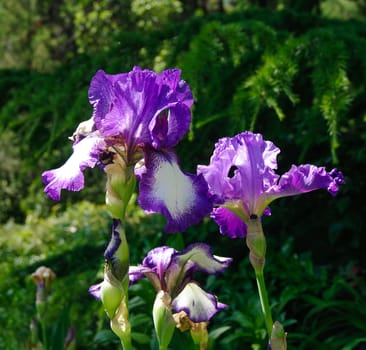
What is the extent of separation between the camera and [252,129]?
5.85 feet

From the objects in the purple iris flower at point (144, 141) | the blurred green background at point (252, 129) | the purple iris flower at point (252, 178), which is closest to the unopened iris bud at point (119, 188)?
the purple iris flower at point (144, 141)

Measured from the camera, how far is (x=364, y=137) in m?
3.19

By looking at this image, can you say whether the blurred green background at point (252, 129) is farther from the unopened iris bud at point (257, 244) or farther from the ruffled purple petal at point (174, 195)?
the ruffled purple petal at point (174, 195)

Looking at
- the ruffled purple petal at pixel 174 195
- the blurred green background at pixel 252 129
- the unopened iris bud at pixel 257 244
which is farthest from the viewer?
the blurred green background at pixel 252 129

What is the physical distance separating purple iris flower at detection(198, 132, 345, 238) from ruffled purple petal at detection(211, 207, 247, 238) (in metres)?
0.04

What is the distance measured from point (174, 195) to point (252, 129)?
3.28ft

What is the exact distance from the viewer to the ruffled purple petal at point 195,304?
919mm

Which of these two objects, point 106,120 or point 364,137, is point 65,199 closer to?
point 364,137

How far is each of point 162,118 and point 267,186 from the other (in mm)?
202

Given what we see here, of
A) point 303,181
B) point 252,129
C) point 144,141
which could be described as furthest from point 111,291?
point 252,129

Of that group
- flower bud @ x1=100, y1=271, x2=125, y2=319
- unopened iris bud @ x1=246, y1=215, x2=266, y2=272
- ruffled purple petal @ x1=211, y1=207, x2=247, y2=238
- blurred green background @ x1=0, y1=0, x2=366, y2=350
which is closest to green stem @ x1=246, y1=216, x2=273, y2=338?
unopened iris bud @ x1=246, y1=215, x2=266, y2=272

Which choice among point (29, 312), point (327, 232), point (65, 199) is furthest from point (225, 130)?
point (65, 199)

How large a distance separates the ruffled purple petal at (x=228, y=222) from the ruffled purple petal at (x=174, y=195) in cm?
19

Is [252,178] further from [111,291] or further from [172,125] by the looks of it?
[111,291]
